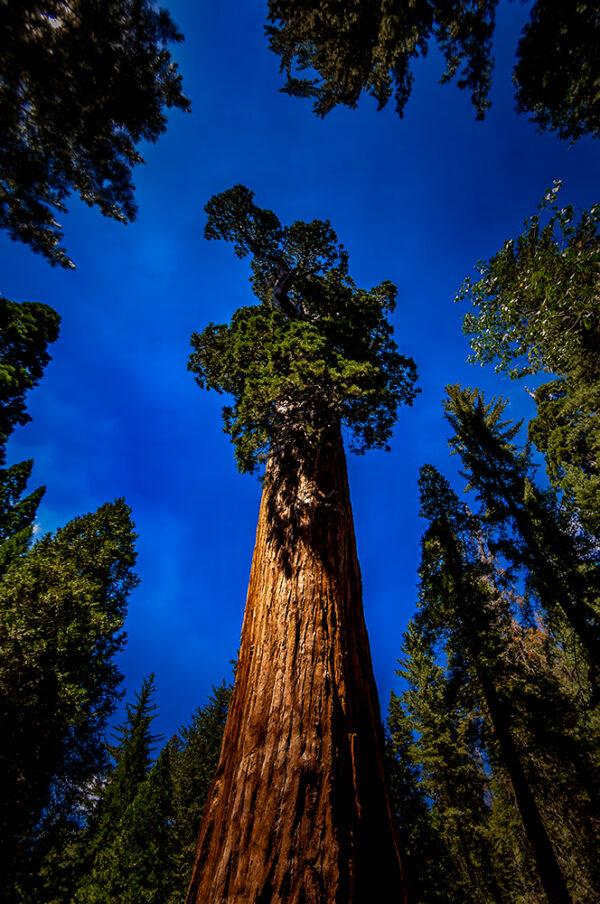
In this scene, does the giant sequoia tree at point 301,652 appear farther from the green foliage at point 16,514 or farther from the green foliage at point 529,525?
the green foliage at point 16,514

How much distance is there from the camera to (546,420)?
14.5m

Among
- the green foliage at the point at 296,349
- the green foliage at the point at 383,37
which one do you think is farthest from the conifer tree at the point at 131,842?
the green foliage at the point at 383,37

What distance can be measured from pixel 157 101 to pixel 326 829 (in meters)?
7.26

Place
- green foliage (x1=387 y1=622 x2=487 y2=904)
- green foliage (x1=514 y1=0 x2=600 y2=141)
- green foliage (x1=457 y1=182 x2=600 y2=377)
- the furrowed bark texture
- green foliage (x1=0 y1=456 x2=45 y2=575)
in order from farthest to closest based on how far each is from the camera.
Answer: green foliage (x1=0 y1=456 x2=45 y2=575) → green foliage (x1=387 y1=622 x2=487 y2=904) → green foliage (x1=457 y1=182 x2=600 y2=377) → green foliage (x1=514 y1=0 x2=600 y2=141) → the furrowed bark texture

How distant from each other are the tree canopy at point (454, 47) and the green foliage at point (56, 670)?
15.7 metres

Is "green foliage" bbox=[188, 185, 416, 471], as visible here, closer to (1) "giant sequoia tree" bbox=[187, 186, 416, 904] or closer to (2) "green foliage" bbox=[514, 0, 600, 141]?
(1) "giant sequoia tree" bbox=[187, 186, 416, 904]

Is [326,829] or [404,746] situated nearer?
[326,829]

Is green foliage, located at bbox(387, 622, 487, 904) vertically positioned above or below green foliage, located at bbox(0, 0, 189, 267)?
below

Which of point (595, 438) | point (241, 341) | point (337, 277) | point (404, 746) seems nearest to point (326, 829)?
point (241, 341)

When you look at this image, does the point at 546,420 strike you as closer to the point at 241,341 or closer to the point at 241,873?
the point at 241,341

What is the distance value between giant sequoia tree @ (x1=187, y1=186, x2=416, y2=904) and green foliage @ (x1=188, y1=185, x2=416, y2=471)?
0.03 metres

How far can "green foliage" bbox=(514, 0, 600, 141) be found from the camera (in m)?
4.13

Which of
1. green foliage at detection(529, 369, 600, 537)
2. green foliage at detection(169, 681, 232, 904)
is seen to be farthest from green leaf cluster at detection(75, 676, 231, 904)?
green foliage at detection(529, 369, 600, 537)

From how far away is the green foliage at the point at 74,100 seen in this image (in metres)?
3.32
